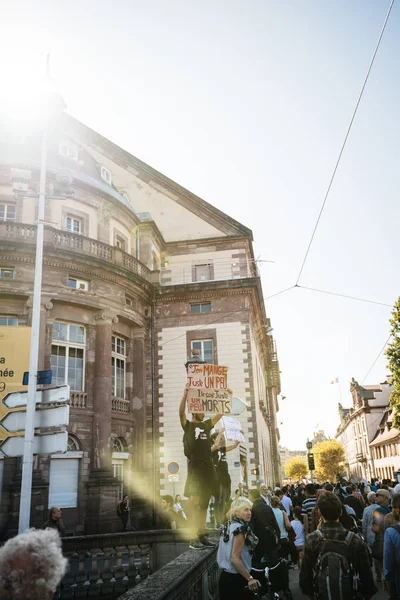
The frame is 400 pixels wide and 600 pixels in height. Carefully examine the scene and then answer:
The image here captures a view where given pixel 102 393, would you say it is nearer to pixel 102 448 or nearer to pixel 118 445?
pixel 102 448

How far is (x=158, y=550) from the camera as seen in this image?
1084 centimetres

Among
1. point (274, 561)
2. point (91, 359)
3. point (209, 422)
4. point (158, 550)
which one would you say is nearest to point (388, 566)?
point (274, 561)

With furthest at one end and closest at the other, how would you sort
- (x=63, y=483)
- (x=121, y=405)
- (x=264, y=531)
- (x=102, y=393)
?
(x=121, y=405), (x=102, y=393), (x=63, y=483), (x=264, y=531)

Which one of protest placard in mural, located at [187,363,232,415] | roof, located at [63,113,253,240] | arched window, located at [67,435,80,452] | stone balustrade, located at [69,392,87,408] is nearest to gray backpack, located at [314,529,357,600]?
protest placard in mural, located at [187,363,232,415]

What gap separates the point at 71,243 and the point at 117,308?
362 centimetres

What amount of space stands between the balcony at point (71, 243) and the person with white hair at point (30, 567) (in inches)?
739

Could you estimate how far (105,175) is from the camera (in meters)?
28.1

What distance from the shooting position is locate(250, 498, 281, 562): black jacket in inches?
285

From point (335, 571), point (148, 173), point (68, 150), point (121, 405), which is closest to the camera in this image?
point (335, 571)

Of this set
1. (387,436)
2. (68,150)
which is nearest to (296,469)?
(387,436)

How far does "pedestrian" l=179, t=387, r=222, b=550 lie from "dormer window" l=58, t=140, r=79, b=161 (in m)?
20.9

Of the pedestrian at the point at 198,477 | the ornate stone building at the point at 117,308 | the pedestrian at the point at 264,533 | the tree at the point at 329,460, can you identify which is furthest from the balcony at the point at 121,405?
the tree at the point at 329,460

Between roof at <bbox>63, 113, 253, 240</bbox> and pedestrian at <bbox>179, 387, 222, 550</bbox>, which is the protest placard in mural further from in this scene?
roof at <bbox>63, 113, 253, 240</bbox>

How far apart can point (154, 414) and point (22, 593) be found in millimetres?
22714
